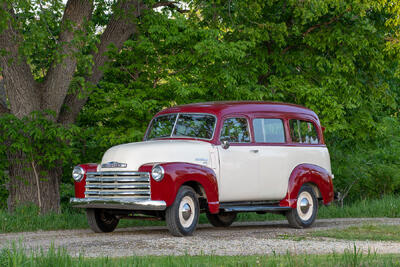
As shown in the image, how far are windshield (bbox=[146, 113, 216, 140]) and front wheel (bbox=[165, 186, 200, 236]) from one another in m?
1.38

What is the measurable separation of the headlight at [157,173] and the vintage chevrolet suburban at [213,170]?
0.02 metres

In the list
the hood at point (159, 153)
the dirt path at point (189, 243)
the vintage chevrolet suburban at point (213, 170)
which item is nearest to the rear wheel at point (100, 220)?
the vintage chevrolet suburban at point (213, 170)

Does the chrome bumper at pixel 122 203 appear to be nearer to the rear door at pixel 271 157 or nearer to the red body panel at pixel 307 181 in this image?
the rear door at pixel 271 157

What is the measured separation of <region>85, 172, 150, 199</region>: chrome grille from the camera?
10930 millimetres

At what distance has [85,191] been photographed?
1174 cm

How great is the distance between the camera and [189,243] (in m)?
9.82

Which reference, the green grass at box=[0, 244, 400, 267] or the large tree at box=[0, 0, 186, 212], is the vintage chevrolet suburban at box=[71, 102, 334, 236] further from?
the green grass at box=[0, 244, 400, 267]

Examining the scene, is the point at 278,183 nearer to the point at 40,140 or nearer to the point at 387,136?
the point at 40,140

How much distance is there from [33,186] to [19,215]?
163cm

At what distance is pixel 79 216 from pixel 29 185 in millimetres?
1745

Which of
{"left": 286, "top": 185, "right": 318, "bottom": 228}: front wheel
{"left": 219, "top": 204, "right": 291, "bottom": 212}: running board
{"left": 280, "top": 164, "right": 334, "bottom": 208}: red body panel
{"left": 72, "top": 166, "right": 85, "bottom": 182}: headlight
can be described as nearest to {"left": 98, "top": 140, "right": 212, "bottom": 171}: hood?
{"left": 72, "top": 166, "right": 85, "bottom": 182}: headlight

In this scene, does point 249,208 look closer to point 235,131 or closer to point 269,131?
point 235,131

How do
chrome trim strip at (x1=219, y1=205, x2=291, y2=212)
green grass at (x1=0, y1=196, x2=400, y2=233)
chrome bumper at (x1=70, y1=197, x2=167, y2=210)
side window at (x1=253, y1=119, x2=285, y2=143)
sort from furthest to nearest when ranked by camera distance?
green grass at (x1=0, y1=196, x2=400, y2=233), side window at (x1=253, y1=119, x2=285, y2=143), chrome trim strip at (x1=219, y1=205, x2=291, y2=212), chrome bumper at (x1=70, y1=197, x2=167, y2=210)

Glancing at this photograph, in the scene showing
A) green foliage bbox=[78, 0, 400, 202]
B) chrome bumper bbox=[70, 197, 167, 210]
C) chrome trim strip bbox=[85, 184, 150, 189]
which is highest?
green foliage bbox=[78, 0, 400, 202]
